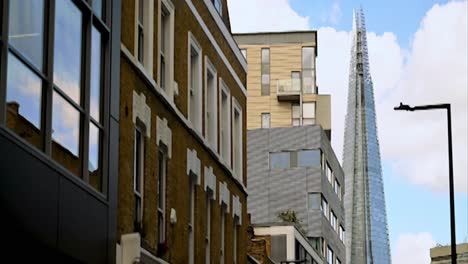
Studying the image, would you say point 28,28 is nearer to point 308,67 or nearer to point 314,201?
point 314,201

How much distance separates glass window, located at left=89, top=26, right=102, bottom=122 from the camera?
1930cm

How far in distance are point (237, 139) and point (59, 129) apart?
804 inches

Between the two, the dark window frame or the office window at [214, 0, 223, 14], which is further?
the office window at [214, 0, 223, 14]

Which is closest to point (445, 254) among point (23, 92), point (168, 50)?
point (168, 50)

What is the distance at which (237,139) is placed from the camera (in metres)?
37.6

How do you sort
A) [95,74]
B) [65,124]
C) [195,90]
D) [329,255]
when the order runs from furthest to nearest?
[329,255], [195,90], [95,74], [65,124]

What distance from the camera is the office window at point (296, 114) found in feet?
340

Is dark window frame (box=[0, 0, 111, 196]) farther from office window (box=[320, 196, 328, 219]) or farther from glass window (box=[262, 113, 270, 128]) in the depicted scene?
glass window (box=[262, 113, 270, 128])

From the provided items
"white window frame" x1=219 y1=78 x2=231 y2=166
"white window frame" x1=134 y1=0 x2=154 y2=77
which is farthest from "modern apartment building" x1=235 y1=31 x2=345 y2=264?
"white window frame" x1=134 y1=0 x2=154 y2=77

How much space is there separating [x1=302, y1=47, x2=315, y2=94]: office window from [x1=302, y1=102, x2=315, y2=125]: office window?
158cm

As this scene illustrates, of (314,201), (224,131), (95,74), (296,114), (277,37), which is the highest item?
(277,37)

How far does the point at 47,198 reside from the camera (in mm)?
16562

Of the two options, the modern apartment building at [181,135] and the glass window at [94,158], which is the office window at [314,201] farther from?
the glass window at [94,158]

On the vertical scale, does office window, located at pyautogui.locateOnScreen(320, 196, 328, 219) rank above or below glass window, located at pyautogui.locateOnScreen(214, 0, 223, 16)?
above
